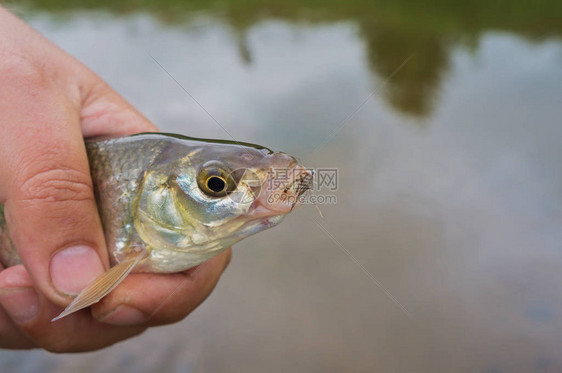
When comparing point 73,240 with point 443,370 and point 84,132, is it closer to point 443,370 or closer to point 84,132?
point 84,132

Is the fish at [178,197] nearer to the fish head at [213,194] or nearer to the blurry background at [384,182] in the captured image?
the fish head at [213,194]

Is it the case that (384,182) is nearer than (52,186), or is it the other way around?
(52,186)

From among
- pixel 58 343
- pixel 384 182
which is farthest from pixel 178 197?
pixel 384 182

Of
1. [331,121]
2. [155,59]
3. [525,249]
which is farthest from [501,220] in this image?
[155,59]

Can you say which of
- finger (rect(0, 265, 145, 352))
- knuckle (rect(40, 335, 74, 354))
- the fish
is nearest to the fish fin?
the fish

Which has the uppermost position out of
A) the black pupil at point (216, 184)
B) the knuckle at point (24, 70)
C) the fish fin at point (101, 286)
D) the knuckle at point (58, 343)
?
the black pupil at point (216, 184)

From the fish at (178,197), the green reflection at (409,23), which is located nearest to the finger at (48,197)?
the fish at (178,197)

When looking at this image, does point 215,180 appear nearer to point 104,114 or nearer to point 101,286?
point 101,286
